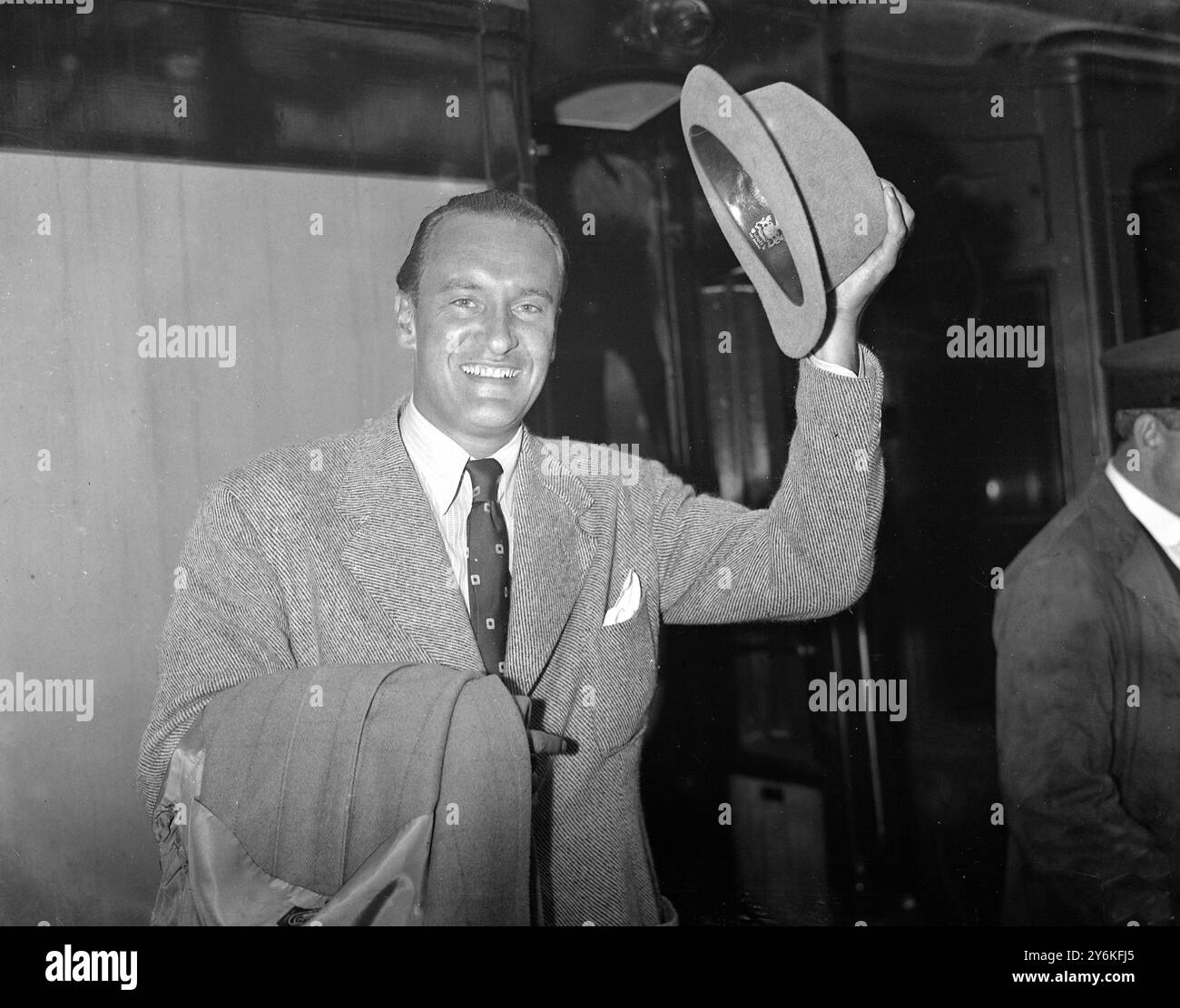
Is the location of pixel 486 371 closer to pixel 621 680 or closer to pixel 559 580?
pixel 559 580

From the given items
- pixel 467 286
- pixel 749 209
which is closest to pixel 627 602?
pixel 467 286

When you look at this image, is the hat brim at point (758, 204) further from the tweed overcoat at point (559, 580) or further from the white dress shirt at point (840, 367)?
the tweed overcoat at point (559, 580)

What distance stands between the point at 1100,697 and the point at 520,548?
4.08 ft

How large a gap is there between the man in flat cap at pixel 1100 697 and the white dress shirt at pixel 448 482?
1.08 meters

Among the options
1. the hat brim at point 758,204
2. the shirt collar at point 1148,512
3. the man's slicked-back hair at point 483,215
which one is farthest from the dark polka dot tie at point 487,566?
the shirt collar at point 1148,512

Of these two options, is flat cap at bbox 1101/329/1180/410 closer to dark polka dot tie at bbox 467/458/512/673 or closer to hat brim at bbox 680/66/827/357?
hat brim at bbox 680/66/827/357

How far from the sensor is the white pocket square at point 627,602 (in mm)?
2037

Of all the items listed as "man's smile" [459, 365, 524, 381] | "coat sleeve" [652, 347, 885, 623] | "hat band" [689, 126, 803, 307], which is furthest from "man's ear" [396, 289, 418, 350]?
"hat band" [689, 126, 803, 307]

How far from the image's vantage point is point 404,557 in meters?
1.93

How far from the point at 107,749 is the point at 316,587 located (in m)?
0.56
